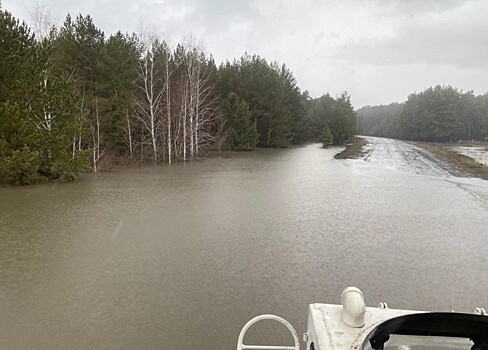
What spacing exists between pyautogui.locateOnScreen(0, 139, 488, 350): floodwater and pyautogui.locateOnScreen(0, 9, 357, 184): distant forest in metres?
1.99

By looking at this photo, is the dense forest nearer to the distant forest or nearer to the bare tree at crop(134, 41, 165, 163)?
the distant forest

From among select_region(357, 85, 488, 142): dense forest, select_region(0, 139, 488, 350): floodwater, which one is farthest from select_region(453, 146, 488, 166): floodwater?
select_region(357, 85, 488, 142): dense forest

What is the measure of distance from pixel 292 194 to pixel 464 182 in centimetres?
817

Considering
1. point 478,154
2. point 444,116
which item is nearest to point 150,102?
point 478,154

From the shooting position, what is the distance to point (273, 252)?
19.0ft

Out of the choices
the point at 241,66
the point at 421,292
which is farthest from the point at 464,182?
the point at 241,66

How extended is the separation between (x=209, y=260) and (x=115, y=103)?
1697 cm

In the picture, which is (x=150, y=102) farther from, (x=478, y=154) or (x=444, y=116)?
(x=444, y=116)

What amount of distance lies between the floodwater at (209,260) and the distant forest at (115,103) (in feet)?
6.54

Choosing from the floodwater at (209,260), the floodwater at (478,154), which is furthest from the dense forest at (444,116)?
the floodwater at (209,260)

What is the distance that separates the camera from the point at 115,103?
19.9 metres

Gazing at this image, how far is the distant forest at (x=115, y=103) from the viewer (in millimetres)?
11008

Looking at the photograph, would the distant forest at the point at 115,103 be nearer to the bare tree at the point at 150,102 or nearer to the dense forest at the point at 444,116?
the bare tree at the point at 150,102

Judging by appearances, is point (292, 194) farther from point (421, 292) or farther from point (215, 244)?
point (421, 292)
